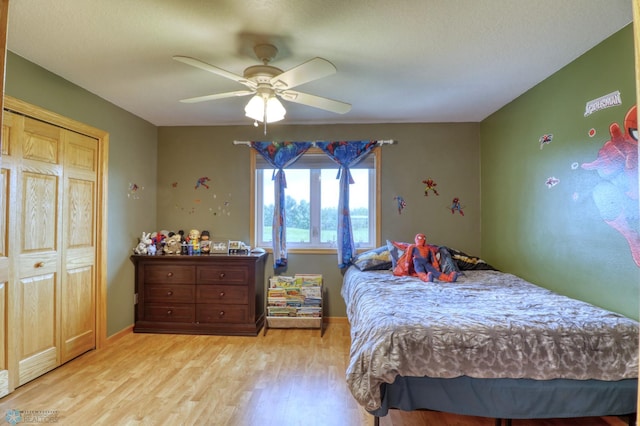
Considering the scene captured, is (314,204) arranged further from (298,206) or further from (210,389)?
(210,389)

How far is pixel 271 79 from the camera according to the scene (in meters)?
2.15

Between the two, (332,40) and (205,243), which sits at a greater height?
(332,40)

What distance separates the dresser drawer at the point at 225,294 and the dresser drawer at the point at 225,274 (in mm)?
53

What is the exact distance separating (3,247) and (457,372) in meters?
3.03

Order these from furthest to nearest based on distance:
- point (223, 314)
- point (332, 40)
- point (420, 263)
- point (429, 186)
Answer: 1. point (429, 186)
2. point (223, 314)
3. point (420, 263)
4. point (332, 40)

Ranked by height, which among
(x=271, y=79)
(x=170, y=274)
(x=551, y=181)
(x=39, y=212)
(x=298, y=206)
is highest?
(x=271, y=79)

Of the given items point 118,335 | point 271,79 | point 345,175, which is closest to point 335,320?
point 345,175

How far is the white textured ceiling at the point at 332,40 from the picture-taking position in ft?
5.99

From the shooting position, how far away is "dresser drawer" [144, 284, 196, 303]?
11.6 ft

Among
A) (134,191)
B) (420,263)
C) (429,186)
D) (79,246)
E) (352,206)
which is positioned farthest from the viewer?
(352,206)

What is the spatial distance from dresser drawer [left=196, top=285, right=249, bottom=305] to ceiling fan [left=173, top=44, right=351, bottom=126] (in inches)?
75.0

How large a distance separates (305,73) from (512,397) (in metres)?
2.13

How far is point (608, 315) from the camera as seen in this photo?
1.93m

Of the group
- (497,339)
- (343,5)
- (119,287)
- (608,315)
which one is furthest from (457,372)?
(119,287)
